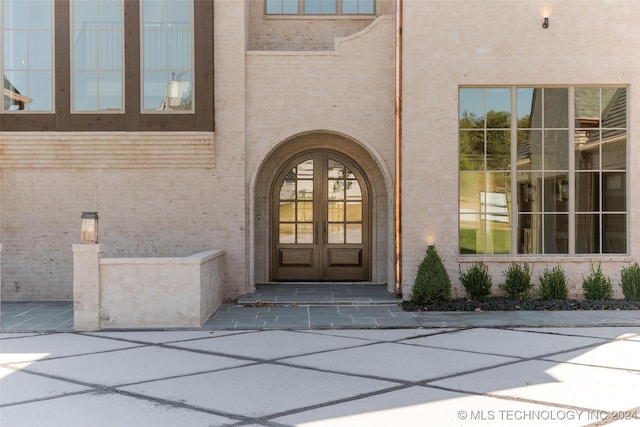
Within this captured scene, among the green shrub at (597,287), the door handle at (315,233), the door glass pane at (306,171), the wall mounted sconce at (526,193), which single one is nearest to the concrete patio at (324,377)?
the green shrub at (597,287)

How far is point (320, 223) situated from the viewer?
45.7ft

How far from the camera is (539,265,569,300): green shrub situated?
38.4ft

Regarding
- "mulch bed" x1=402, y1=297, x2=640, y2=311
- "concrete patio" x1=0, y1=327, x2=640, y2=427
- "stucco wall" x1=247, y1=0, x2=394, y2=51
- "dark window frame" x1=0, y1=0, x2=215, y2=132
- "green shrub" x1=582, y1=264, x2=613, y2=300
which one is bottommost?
"concrete patio" x1=0, y1=327, x2=640, y2=427

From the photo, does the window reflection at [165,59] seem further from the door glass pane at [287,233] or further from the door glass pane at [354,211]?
the door glass pane at [354,211]

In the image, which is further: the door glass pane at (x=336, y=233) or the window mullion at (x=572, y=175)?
the door glass pane at (x=336, y=233)

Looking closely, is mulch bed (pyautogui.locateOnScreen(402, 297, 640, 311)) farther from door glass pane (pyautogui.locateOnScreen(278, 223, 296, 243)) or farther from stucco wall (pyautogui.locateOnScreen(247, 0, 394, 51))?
stucco wall (pyautogui.locateOnScreen(247, 0, 394, 51))

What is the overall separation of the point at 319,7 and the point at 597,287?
7.39 meters

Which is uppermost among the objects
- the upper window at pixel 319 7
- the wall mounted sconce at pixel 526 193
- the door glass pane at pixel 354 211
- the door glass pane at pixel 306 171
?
the upper window at pixel 319 7

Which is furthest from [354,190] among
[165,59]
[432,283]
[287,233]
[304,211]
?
[165,59]

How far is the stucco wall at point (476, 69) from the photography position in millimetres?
11906

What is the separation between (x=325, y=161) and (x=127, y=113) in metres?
3.98

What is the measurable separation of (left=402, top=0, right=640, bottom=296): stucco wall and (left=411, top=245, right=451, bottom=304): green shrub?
0.47m

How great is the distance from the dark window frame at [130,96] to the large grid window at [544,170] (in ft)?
15.0

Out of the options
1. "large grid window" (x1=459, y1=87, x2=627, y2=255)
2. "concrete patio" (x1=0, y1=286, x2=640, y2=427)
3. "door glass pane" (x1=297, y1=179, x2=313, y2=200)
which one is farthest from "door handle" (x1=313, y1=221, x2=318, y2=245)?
"large grid window" (x1=459, y1=87, x2=627, y2=255)
